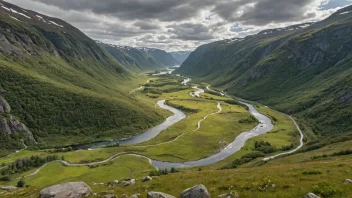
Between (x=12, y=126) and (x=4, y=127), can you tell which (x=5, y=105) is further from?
(x=4, y=127)

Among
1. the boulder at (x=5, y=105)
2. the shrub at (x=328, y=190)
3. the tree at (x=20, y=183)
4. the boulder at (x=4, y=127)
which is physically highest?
the boulder at (x=5, y=105)

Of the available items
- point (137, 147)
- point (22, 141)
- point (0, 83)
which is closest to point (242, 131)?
point (137, 147)

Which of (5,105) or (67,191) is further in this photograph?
(5,105)

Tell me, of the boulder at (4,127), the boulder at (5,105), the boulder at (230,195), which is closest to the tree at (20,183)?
the boulder at (4,127)

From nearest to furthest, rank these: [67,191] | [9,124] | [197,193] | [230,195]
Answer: [197,193]
[230,195]
[67,191]
[9,124]

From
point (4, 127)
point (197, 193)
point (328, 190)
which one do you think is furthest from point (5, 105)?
point (328, 190)

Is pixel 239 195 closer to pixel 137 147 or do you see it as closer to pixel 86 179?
pixel 86 179

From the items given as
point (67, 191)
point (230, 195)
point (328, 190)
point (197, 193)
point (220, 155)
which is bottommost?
point (220, 155)

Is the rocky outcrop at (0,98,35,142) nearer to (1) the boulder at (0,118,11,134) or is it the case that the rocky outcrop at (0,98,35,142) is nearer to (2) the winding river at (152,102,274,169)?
(1) the boulder at (0,118,11,134)

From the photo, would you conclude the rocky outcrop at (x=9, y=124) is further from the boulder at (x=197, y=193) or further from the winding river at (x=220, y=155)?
the boulder at (x=197, y=193)
